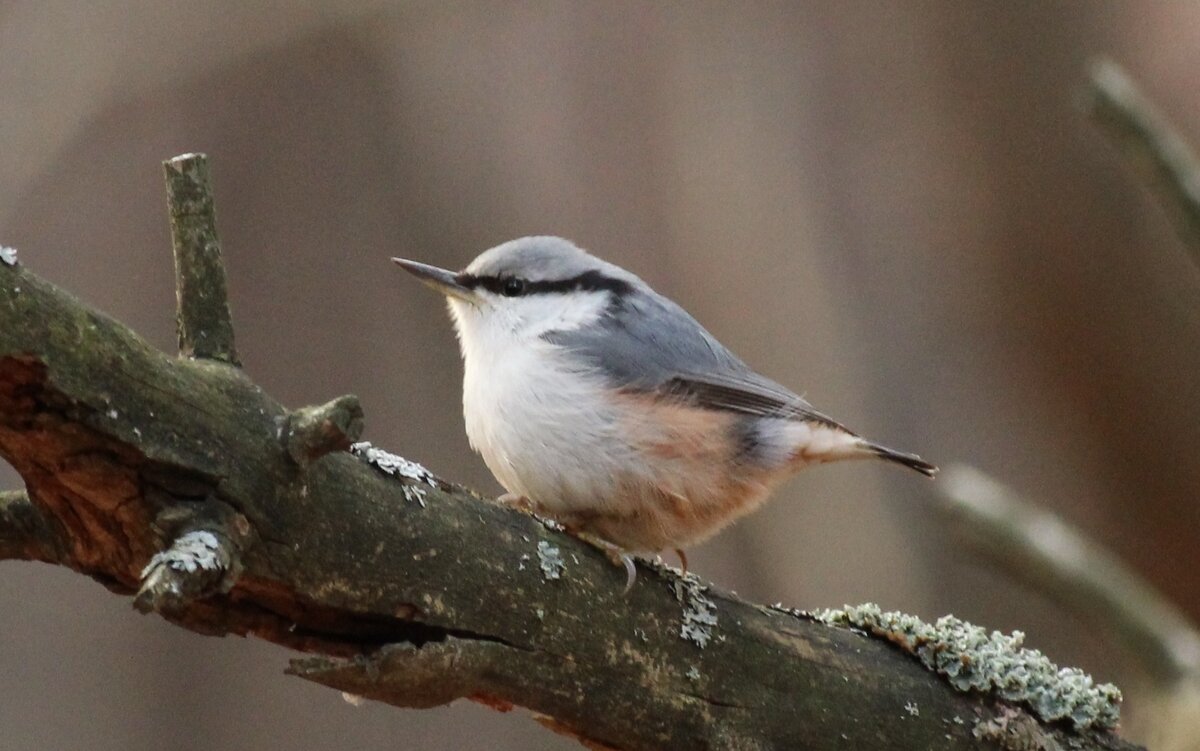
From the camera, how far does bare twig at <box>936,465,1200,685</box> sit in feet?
7.93

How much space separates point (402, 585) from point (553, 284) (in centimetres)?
98

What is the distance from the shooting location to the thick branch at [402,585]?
127 cm

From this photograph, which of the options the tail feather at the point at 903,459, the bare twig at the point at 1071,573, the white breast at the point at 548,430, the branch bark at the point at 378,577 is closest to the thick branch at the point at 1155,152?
the tail feather at the point at 903,459

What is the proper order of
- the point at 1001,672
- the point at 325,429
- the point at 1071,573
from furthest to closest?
the point at 1071,573
the point at 1001,672
the point at 325,429

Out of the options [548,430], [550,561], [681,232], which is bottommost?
[550,561]

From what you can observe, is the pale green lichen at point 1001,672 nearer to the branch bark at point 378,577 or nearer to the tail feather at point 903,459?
the branch bark at point 378,577

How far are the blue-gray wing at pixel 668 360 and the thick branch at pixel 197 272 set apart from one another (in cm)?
79

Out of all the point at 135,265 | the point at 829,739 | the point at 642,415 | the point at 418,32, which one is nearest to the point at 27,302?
the point at 642,415

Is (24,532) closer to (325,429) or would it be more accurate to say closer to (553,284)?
(325,429)

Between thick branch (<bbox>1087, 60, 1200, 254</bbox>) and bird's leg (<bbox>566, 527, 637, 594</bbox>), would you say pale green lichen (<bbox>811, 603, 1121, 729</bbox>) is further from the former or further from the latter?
thick branch (<bbox>1087, 60, 1200, 254</bbox>)

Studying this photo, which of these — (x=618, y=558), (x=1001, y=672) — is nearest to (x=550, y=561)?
(x=618, y=558)

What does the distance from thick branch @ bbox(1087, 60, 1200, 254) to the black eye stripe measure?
0.92 metres

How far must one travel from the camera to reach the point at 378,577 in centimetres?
147

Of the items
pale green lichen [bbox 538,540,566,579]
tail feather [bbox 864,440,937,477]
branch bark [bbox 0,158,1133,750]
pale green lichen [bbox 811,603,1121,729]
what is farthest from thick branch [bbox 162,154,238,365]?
tail feather [bbox 864,440,937,477]
